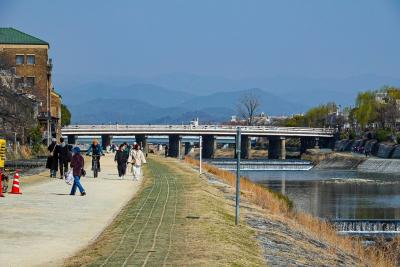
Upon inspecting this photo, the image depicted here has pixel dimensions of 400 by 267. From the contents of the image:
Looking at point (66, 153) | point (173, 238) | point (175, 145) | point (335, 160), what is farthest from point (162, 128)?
point (173, 238)

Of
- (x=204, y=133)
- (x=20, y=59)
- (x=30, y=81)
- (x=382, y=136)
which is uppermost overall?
(x=20, y=59)

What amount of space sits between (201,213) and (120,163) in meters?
19.0

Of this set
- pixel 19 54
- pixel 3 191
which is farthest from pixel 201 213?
pixel 19 54

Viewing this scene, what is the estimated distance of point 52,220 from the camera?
67.8 feet

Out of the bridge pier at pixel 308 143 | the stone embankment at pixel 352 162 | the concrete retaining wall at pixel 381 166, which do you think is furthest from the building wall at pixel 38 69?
the bridge pier at pixel 308 143

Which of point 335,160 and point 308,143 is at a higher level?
point 308,143

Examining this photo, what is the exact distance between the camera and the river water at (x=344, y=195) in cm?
5286

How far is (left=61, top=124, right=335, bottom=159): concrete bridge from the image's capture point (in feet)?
452

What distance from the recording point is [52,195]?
93.3 feet

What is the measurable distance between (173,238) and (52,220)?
514cm

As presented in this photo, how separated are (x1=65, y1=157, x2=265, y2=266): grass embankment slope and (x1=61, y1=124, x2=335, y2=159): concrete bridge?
111 meters

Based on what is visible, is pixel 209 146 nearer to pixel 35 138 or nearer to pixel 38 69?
pixel 38 69

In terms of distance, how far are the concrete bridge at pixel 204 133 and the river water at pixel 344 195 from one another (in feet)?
157

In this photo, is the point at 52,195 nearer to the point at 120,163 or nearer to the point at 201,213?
the point at 201,213
